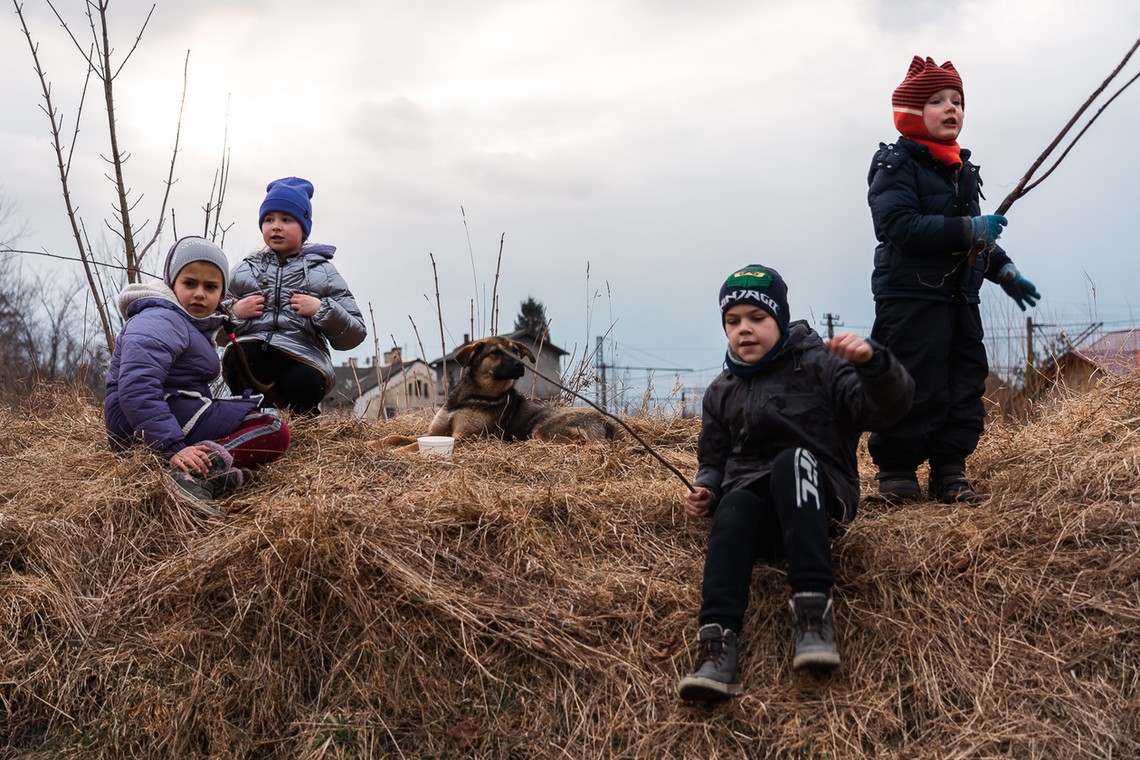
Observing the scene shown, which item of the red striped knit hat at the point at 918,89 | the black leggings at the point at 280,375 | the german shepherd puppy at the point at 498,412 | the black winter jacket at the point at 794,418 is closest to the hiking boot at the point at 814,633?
the black winter jacket at the point at 794,418

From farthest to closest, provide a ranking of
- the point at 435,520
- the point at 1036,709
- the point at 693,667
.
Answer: the point at 435,520
the point at 693,667
the point at 1036,709

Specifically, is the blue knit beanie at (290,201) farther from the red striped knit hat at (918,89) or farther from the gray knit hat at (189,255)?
the red striped knit hat at (918,89)

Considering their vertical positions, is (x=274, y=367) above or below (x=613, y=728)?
above

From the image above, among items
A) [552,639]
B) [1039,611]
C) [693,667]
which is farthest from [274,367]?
[1039,611]

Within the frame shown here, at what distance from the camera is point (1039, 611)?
11.1 ft

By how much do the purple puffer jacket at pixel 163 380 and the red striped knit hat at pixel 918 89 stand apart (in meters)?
3.80

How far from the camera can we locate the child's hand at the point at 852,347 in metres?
3.19

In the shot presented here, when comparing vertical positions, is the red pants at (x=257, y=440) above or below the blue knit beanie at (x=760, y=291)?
below

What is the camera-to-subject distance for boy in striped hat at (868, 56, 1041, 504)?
4473 mm

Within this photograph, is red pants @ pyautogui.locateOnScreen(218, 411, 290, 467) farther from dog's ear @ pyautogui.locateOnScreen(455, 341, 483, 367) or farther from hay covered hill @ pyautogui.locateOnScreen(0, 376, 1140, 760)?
dog's ear @ pyautogui.locateOnScreen(455, 341, 483, 367)

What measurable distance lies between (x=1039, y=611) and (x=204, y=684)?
3177 millimetres

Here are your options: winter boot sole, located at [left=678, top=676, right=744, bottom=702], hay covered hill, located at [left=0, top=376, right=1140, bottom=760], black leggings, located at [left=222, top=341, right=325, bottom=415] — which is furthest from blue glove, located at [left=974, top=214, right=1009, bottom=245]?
black leggings, located at [left=222, top=341, right=325, bottom=415]

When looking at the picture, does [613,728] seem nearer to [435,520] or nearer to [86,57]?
[435,520]

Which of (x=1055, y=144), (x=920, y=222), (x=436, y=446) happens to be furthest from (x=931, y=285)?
(x=436, y=446)
